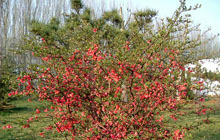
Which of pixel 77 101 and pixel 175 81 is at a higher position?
pixel 175 81

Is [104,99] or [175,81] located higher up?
[175,81]

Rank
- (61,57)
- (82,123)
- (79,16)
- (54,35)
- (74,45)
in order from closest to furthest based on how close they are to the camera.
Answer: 1. (61,57)
2. (82,123)
3. (74,45)
4. (54,35)
5. (79,16)

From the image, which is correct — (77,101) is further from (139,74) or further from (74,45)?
(74,45)

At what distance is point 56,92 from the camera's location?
3162mm

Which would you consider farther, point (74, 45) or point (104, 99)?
point (74, 45)

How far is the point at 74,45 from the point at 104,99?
1.87 meters

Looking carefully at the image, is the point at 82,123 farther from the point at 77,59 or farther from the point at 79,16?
the point at 79,16

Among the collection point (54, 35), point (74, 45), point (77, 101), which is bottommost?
point (77, 101)

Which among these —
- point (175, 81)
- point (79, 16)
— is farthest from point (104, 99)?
point (79, 16)

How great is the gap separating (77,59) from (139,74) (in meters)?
0.90

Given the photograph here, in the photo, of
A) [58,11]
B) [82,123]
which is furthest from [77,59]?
[58,11]

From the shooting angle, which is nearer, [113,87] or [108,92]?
[108,92]

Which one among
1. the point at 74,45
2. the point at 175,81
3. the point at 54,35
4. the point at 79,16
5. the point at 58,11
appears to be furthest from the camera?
the point at 58,11

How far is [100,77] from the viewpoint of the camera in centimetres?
337
